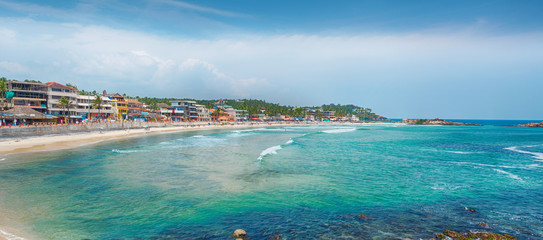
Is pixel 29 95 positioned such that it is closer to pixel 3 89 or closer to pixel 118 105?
pixel 3 89

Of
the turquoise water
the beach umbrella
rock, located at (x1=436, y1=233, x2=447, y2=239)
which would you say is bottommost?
the turquoise water

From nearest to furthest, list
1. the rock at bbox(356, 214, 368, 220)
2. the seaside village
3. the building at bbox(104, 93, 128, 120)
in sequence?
the rock at bbox(356, 214, 368, 220) → the seaside village → the building at bbox(104, 93, 128, 120)

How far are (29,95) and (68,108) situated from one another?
24.1ft

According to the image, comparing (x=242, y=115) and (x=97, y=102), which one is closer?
(x=97, y=102)

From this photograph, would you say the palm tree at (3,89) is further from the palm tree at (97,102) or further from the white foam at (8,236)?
the white foam at (8,236)

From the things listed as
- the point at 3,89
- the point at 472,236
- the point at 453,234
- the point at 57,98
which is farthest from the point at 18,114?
the point at 472,236

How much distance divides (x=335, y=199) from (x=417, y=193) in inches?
201

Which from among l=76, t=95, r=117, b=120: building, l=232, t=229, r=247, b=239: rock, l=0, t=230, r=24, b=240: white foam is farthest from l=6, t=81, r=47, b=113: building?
l=232, t=229, r=247, b=239: rock

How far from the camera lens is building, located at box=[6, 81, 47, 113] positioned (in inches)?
2093

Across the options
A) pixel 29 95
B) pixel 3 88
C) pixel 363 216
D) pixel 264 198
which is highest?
pixel 3 88

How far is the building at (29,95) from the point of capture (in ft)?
174

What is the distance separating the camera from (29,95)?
5556 centimetres

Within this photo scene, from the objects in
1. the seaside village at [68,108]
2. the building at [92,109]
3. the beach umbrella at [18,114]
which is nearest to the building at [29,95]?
the seaside village at [68,108]

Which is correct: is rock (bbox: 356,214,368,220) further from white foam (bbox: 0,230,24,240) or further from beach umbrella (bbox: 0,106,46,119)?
beach umbrella (bbox: 0,106,46,119)
